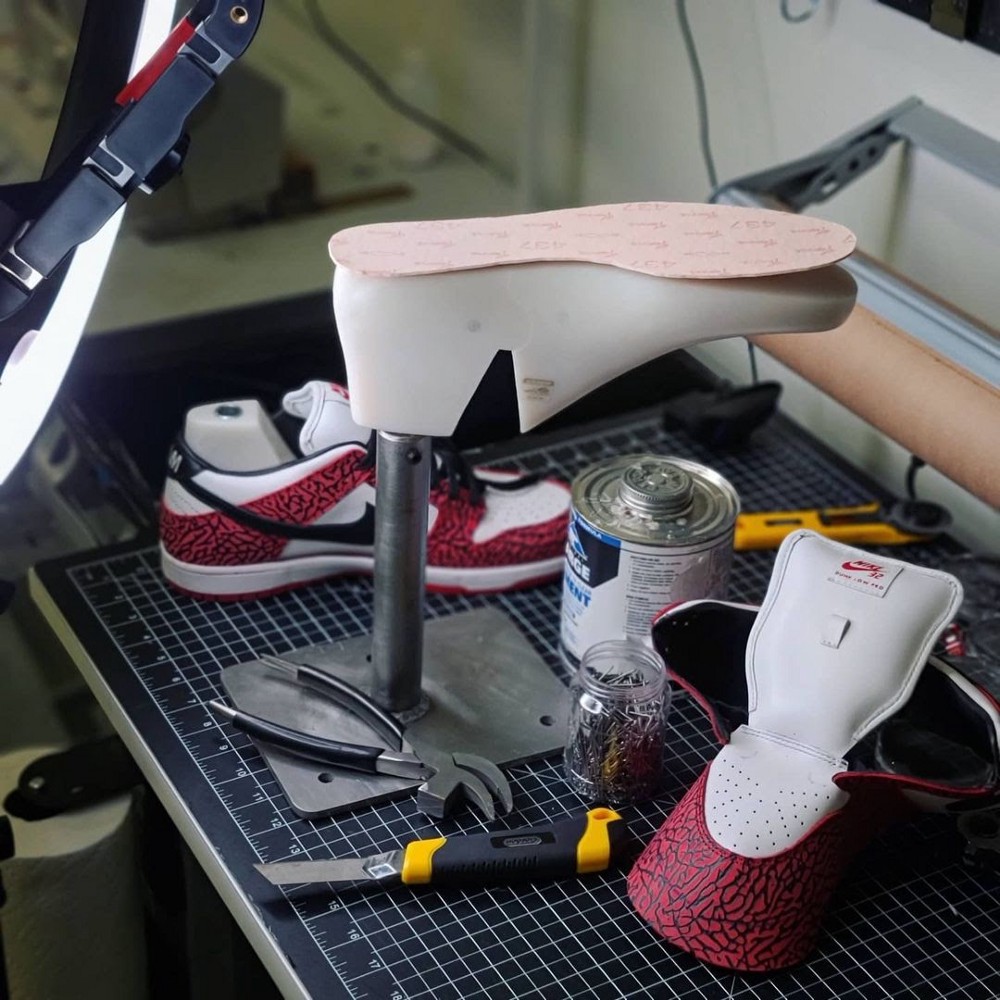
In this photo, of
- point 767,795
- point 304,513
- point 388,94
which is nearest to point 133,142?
point 304,513

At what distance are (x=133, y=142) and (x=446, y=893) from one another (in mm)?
461

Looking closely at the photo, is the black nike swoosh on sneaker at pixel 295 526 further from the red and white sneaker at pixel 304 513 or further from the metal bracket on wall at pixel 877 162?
the metal bracket on wall at pixel 877 162

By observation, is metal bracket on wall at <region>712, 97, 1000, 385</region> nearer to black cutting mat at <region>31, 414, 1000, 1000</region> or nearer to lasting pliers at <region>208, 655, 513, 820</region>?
black cutting mat at <region>31, 414, 1000, 1000</region>

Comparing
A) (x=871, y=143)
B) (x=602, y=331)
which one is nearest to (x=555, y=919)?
(x=602, y=331)

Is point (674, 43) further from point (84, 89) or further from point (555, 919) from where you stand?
point (555, 919)

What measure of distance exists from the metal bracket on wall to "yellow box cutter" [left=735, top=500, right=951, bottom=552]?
167 millimetres

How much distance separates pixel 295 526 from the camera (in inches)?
42.7

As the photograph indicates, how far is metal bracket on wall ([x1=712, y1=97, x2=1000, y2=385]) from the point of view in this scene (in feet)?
3.52

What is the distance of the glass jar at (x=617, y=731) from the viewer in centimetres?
93

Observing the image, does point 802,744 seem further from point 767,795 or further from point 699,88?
point 699,88

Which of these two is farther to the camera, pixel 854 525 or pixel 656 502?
pixel 854 525

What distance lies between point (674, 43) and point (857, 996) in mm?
1015

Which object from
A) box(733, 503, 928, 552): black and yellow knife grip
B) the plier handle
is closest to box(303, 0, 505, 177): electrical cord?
box(733, 503, 928, 552): black and yellow knife grip

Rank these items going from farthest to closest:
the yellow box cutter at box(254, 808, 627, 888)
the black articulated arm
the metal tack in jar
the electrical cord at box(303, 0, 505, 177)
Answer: the electrical cord at box(303, 0, 505, 177)
the metal tack in jar
the yellow box cutter at box(254, 808, 627, 888)
the black articulated arm
